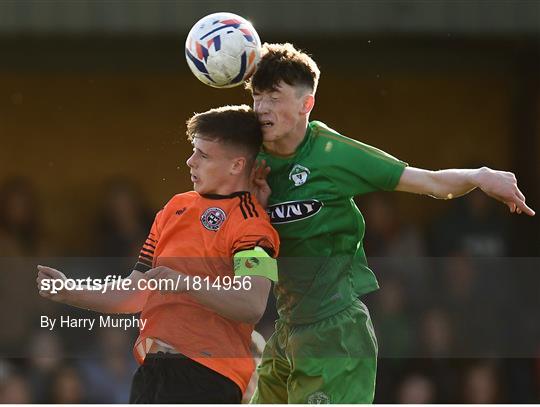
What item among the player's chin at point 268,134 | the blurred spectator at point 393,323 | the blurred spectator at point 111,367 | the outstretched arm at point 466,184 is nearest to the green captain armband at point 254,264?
the player's chin at point 268,134

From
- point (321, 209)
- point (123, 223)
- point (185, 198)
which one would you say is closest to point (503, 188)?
point (321, 209)

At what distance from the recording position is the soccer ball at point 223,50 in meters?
4.98

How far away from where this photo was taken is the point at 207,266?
453 centimetres

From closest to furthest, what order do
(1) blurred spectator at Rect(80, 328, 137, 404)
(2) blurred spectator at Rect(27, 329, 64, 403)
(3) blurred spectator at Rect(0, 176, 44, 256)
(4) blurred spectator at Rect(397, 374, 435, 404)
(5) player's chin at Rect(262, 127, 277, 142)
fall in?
(5) player's chin at Rect(262, 127, 277, 142), (1) blurred spectator at Rect(80, 328, 137, 404), (2) blurred spectator at Rect(27, 329, 64, 403), (4) blurred spectator at Rect(397, 374, 435, 404), (3) blurred spectator at Rect(0, 176, 44, 256)

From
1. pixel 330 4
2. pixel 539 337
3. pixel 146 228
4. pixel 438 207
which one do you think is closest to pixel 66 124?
pixel 146 228

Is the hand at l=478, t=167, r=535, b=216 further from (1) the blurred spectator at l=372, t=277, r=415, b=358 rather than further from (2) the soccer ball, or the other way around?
(1) the blurred spectator at l=372, t=277, r=415, b=358

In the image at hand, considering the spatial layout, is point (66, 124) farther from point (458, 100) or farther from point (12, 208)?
point (458, 100)

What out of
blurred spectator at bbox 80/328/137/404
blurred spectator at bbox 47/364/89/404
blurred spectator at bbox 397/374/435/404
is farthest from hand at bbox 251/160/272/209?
blurred spectator at bbox 397/374/435/404

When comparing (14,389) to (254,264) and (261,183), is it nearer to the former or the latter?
(261,183)

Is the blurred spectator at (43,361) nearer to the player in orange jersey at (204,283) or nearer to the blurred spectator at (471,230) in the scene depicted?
the blurred spectator at (471,230)

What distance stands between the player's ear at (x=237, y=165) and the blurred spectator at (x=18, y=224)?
16.2 ft

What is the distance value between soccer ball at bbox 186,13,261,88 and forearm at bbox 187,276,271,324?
3.23 ft

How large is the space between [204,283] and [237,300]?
14 cm

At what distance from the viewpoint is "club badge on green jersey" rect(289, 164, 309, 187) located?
194 inches
